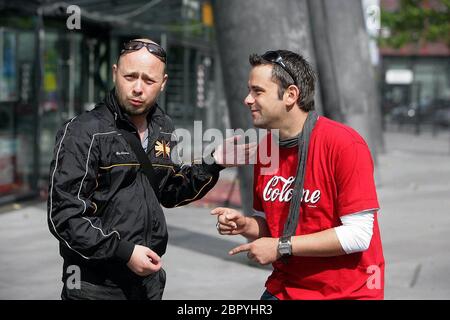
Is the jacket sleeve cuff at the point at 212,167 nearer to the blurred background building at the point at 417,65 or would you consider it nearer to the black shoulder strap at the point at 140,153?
the black shoulder strap at the point at 140,153

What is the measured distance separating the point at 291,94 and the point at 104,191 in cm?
91

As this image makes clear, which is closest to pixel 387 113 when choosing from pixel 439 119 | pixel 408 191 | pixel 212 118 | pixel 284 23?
pixel 439 119

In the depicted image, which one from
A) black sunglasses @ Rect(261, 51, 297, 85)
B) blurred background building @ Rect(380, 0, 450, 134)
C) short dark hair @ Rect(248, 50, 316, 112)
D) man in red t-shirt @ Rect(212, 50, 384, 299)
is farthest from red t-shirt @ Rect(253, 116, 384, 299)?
blurred background building @ Rect(380, 0, 450, 134)

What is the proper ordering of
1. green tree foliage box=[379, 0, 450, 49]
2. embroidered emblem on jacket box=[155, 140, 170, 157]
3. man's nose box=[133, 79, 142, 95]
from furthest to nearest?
1. green tree foliage box=[379, 0, 450, 49]
2. embroidered emblem on jacket box=[155, 140, 170, 157]
3. man's nose box=[133, 79, 142, 95]

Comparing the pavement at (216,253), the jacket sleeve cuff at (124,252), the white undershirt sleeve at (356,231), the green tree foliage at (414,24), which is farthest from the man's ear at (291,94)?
the green tree foliage at (414,24)

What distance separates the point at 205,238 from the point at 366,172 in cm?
728

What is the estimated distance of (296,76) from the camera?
3725 millimetres

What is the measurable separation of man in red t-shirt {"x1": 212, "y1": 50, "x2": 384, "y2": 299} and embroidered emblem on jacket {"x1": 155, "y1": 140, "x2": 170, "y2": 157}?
0.44 m

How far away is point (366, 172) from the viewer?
3.52 meters

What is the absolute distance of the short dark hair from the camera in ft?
12.2

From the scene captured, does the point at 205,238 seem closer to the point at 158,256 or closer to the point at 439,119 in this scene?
the point at 158,256

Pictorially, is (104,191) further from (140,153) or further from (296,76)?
(296,76)

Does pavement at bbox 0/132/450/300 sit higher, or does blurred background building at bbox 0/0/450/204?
blurred background building at bbox 0/0/450/204

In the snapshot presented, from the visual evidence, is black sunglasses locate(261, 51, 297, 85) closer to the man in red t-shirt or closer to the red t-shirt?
the man in red t-shirt
